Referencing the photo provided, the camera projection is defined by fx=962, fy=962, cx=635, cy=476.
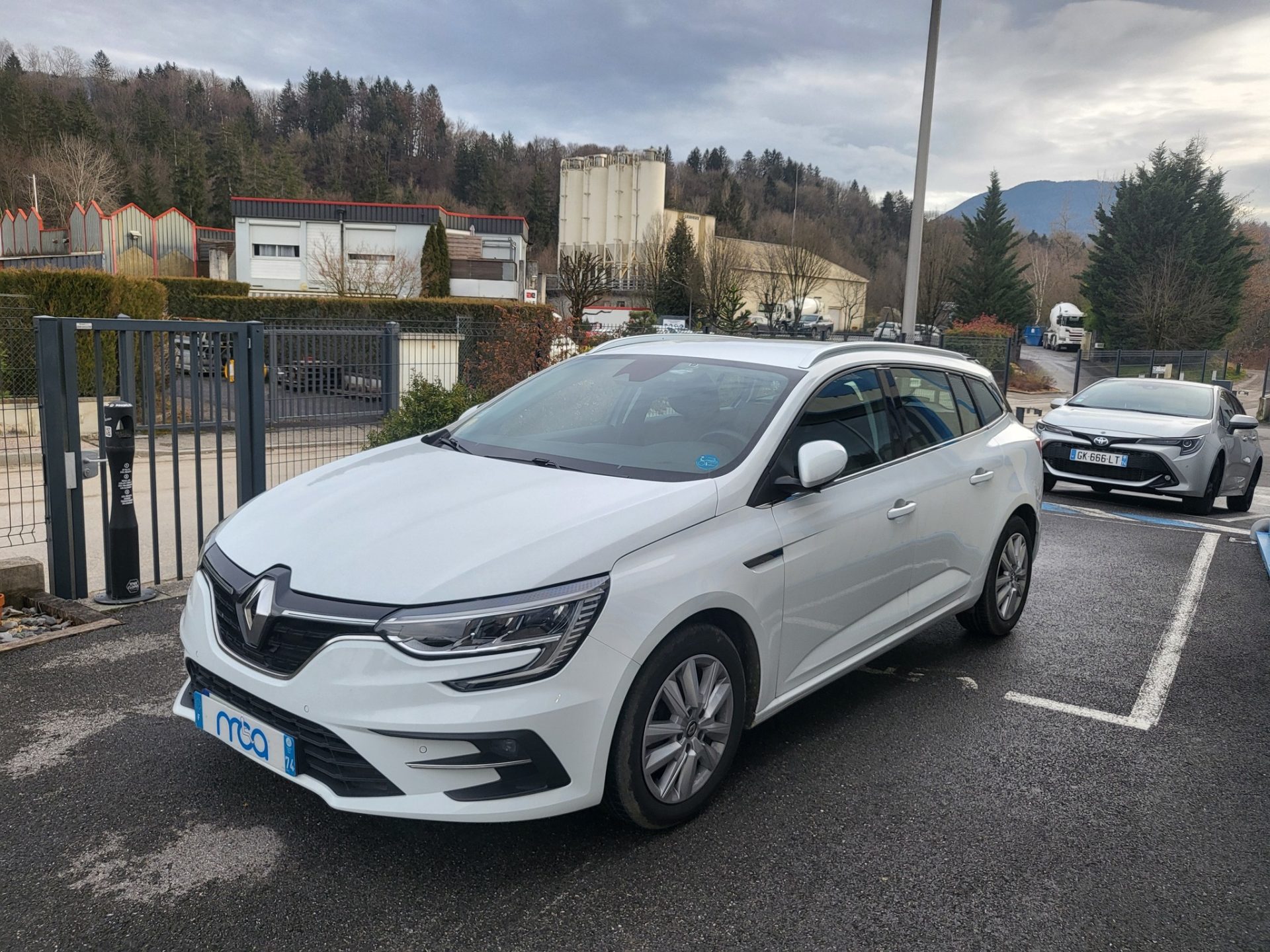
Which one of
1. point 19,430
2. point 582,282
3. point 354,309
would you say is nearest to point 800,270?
point 582,282

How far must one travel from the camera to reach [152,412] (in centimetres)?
571

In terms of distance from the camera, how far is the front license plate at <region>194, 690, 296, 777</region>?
286 cm

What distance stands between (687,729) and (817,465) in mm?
1060

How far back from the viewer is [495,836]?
3.20m

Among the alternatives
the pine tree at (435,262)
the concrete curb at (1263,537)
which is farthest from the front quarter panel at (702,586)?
the pine tree at (435,262)

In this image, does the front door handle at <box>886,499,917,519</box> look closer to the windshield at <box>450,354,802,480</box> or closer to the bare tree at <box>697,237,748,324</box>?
the windshield at <box>450,354,802,480</box>

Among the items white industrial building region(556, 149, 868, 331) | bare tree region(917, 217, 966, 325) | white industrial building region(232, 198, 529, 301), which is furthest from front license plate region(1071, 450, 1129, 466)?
white industrial building region(556, 149, 868, 331)

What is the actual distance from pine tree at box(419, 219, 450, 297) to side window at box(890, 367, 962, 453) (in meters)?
54.6

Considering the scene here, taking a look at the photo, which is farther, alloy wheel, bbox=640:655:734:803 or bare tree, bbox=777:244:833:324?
bare tree, bbox=777:244:833:324

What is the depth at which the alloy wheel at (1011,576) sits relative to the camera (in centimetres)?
538

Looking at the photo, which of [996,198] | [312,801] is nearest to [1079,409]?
[312,801]

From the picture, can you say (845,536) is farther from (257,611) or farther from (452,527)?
(257,611)

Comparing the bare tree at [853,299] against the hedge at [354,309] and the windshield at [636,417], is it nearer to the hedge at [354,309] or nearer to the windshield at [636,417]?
the hedge at [354,309]

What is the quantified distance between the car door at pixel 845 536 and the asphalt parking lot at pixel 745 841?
0.50m
